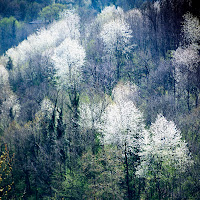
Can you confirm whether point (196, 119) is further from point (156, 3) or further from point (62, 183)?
point (156, 3)

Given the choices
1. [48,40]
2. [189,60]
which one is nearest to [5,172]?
[189,60]

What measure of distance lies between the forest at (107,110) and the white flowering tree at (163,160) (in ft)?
0.45

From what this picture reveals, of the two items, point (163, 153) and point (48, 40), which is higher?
point (48, 40)

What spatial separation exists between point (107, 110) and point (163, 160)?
10.2 m

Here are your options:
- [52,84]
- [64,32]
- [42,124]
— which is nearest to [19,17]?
[64,32]

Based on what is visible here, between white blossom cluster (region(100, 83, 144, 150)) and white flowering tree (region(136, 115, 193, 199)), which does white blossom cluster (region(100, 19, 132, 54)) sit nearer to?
white blossom cluster (region(100, 83, 144, 150))

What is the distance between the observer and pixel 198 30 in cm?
4331

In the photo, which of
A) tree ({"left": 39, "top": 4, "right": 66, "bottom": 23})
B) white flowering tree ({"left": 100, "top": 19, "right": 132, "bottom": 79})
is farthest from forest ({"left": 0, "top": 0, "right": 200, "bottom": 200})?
tree ({"left": 39, "top": 4, "right": 66, "bottom": 23})

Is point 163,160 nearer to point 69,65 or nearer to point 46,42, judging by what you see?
point 69,65

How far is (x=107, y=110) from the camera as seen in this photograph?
3134 centimetres

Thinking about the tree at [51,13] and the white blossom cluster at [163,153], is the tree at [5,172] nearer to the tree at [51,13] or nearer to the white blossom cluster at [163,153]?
the white blossom cluster at [163,153]

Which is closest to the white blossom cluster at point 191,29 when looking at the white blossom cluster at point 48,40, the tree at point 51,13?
the white blossom cluster at point 48,40

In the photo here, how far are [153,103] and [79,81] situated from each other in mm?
15977

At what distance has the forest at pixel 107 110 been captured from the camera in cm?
2430
